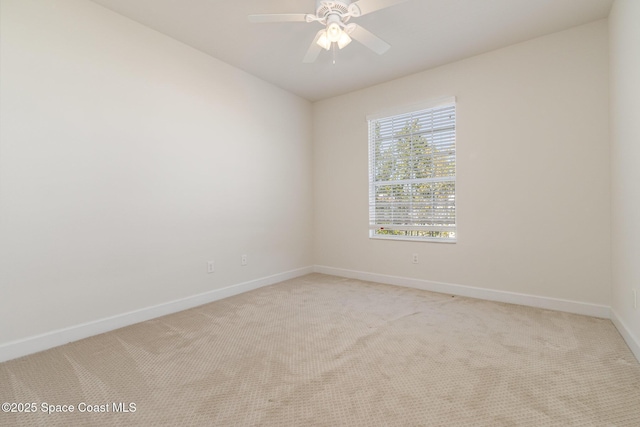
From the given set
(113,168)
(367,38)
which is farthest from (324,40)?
(113,168)

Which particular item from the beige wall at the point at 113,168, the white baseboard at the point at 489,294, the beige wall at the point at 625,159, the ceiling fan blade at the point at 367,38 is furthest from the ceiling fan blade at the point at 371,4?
the white baseboard at the point at 489,294

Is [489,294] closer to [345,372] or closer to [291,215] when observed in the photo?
[345,372]

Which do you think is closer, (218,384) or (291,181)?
(218,384)

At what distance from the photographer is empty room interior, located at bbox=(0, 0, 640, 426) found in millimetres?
1735

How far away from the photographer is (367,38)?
2289 mm

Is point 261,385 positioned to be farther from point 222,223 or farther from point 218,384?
point 222,223

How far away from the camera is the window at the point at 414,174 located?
3.60 metres

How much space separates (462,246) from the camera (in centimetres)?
348

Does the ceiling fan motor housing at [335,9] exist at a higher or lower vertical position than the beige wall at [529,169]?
higher

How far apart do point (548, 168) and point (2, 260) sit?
15.0 feet

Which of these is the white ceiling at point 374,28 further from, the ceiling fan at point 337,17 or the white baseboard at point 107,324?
the white baseboard at point 107,324

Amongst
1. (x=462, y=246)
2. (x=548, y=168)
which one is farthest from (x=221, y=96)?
(x=548, y=168)

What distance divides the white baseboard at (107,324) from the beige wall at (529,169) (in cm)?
213

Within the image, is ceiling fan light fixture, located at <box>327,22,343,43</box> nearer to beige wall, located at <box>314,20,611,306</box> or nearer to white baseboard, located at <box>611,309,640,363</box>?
beige wall, located at <box>314,20,611,306</box>
